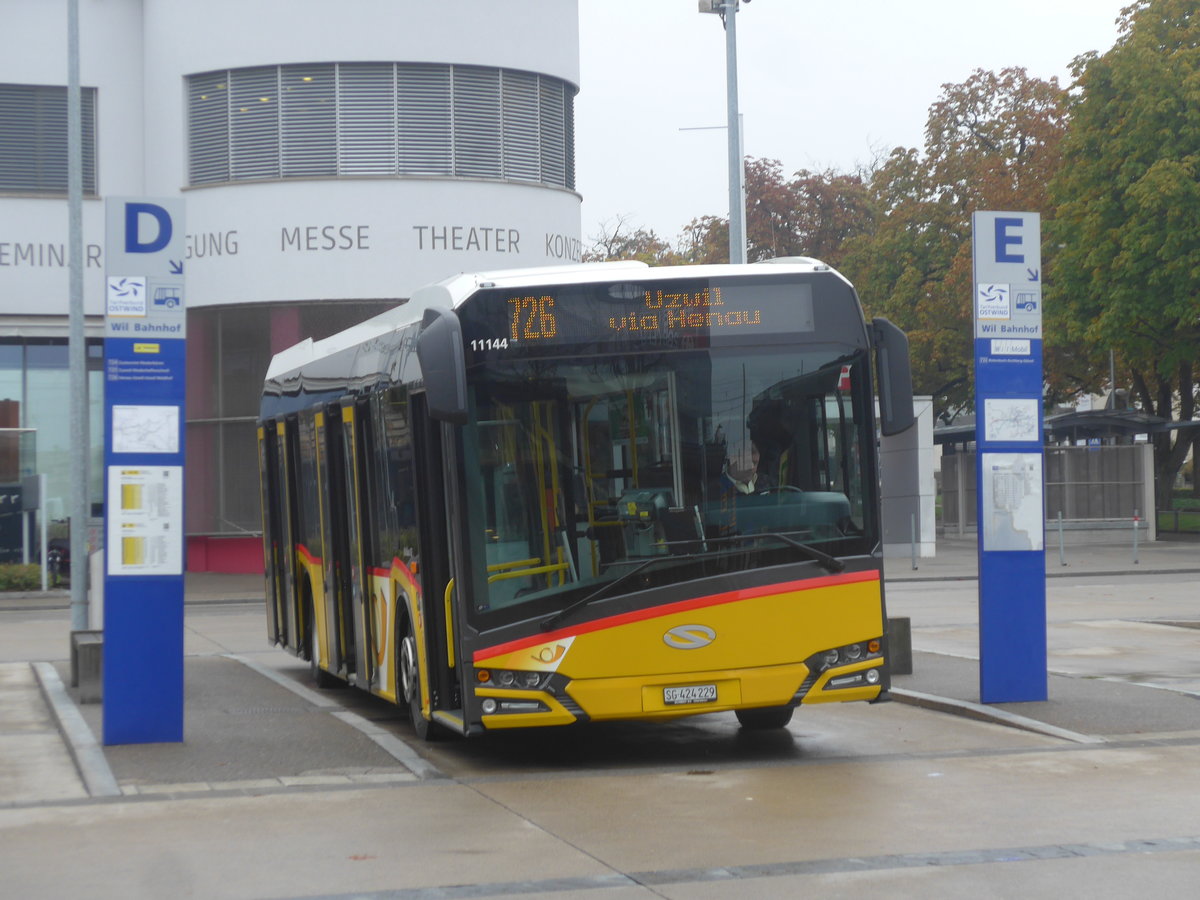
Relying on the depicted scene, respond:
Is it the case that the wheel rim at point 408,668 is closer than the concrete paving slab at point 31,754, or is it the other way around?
the concrete paving slab at point 31,754

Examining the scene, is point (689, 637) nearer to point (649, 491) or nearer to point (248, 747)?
point (649, 491)

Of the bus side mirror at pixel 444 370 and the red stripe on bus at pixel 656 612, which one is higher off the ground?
the bus side mirror at pixel 444 370

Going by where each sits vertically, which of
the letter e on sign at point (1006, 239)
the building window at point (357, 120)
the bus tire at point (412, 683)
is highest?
the building window at point (357, 120)

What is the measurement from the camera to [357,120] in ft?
109

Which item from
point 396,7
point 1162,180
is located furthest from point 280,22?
point 1162,180

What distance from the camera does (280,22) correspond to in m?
33.1

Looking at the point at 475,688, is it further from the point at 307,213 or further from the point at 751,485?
the point at 307,213

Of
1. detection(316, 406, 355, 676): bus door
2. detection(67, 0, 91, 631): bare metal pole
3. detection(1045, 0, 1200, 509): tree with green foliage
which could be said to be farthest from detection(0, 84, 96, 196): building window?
detection(1045, 0, 1200, 509): tree with green foliage

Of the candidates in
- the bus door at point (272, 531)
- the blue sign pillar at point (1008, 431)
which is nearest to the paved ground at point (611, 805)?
the blue sign pillar at point (1008, 431)

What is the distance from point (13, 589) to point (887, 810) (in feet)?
81.8

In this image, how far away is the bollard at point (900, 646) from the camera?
1506 cm

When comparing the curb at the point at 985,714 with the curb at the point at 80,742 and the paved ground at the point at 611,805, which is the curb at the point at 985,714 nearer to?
the paved ground at the point at 611,805

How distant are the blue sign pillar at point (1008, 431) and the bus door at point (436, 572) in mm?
4043

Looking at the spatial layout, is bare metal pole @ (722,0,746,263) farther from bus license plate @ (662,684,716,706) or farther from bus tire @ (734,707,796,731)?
bus license plate @ (662,684,716,706)
